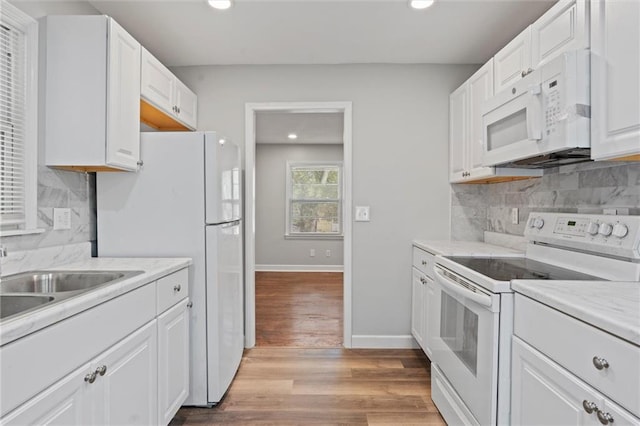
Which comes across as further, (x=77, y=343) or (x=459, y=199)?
(x=459, y=199)

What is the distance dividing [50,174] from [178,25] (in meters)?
1.24

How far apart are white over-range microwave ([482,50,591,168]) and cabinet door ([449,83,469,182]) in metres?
0.72

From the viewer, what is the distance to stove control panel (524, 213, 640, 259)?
4.59 feet

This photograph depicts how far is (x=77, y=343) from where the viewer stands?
43.8 inches

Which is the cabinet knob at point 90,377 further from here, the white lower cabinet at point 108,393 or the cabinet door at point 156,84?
the cabinet door at point 156,84

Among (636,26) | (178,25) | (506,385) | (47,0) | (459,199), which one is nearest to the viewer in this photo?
(636,26)

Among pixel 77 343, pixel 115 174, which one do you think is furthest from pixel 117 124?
pixel 77 343

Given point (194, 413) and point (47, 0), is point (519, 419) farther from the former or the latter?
point (47, 0)

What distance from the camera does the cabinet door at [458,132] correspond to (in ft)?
8.79

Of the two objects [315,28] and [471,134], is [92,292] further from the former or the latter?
[471,134]

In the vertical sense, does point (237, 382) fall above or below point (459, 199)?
below

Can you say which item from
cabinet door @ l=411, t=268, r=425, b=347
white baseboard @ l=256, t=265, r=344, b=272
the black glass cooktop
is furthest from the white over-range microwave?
white baseboard @ l=256, t=265, r=344, b=272

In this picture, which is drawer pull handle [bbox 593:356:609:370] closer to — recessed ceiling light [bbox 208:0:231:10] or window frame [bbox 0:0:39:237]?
window frame [bbox 0:0:39:237]

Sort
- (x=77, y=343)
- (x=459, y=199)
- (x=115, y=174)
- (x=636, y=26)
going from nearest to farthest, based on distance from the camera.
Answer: (x=77, y=343) < (x=636, y=26) < (x=115, y=174) < (x=459, y=199)
